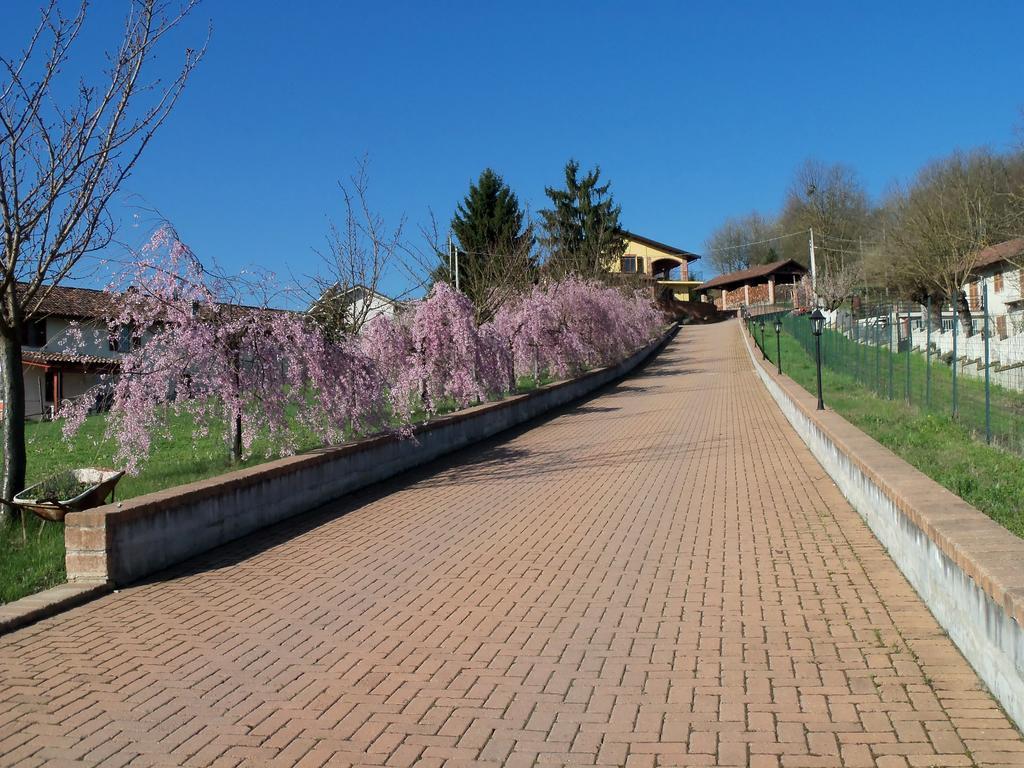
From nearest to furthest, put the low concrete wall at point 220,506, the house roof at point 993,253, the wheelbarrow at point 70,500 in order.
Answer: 1. the low concrete wall at point 220,506
2. the wheelbarrow at point 70,500
3. the house roof at point 993,253

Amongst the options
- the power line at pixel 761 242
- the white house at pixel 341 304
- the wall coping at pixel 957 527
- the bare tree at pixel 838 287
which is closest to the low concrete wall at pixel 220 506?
the white house at pixel 341 304

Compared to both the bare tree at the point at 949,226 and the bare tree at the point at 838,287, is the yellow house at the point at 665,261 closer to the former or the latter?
the bare tree at the point at 838,287

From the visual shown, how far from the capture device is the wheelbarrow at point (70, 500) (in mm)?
8094

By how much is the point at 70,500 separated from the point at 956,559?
7149mm

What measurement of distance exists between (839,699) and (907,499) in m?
2.28

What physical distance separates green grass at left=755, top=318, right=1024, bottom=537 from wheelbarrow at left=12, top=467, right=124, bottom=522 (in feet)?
25.4

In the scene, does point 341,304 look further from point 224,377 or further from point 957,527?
point 957,527

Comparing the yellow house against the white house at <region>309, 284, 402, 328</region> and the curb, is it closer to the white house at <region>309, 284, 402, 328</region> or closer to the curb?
the white house at <region>309, 284, 402, 328</region>

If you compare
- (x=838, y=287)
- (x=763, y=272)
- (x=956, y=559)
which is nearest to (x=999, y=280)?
(x=838, y=287)

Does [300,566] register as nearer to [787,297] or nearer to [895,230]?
[895,230]

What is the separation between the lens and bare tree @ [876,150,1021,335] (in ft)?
141

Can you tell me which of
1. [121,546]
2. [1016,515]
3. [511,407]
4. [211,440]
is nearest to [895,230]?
[511,407]

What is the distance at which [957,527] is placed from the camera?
544cm

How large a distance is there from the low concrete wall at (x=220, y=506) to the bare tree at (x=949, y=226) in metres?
35.9
